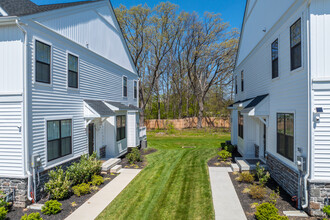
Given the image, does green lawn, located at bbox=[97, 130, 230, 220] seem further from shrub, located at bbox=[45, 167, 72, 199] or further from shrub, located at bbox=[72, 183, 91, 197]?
shrub, located at bbox=[45, 167, 72, 199]

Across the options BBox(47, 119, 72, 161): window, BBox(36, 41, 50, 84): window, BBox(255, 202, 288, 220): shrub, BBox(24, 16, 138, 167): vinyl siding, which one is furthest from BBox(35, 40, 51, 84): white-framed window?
BBox(255, 202, 288, 220): shrub

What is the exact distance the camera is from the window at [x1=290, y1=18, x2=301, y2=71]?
6.29 m

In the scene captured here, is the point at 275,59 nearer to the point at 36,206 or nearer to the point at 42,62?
the point at 42,62

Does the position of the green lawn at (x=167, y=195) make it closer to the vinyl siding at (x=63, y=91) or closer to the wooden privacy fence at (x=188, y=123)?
the vinyl siding at (x=63, y=91)

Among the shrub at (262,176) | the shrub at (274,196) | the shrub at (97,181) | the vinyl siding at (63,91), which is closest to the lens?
the shrub at (274,196)

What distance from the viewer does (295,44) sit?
656 centimetres

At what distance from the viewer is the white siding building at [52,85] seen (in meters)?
6.34

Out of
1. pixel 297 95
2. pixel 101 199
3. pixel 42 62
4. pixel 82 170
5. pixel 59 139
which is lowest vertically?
pixel 101 199

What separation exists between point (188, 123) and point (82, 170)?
24321 millimetres

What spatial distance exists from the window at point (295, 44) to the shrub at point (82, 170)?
836 centimetres

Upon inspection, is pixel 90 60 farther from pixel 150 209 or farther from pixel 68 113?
pixel 150 209

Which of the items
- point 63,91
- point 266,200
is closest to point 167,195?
point 266,200

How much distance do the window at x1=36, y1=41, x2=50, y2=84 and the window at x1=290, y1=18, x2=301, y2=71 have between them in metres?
8.25

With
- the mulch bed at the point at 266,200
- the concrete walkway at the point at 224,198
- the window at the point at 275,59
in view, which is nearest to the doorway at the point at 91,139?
the concrete walkway at the point at 224,198
